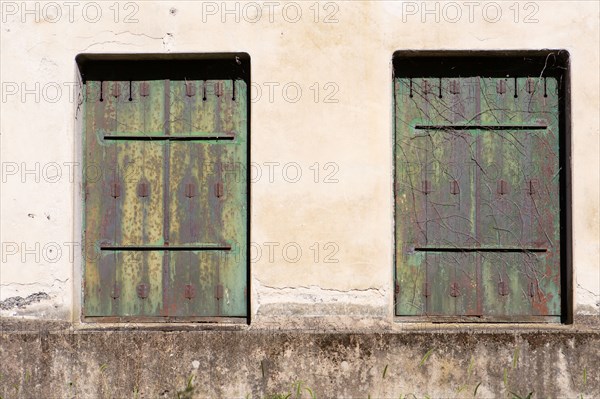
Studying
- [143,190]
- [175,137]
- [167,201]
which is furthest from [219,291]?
[175,137]

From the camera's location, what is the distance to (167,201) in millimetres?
5309

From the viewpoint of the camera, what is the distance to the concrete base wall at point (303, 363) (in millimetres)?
4875

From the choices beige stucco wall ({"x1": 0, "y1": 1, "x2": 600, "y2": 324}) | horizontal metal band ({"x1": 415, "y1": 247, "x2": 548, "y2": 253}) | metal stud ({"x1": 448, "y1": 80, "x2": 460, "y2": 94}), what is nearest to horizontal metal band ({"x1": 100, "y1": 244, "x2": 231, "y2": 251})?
beige stucco wall ({"x1": 0, "y1": 1, "x2": 600, "y2": 324})

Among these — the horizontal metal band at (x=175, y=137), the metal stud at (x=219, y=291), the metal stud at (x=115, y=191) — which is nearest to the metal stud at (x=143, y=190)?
the metal stud at (x=115, y=191)

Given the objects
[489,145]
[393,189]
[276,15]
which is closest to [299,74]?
[276,15]

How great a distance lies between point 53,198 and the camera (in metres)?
5.18

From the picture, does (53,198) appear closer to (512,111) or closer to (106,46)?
(106,46)

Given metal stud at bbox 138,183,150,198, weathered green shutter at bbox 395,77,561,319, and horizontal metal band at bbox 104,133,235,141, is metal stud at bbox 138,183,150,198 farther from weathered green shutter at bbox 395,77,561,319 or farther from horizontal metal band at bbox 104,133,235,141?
weathered green shutter at bbox 395,77,561,319

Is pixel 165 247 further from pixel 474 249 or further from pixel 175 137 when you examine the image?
pixel 474 249

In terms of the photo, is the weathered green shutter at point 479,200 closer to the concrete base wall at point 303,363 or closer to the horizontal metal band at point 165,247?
the concrete base wall at point 303,363

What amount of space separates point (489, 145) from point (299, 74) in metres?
1.35

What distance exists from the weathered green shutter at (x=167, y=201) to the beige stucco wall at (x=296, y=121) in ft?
0.61

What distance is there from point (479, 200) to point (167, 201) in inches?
82.0

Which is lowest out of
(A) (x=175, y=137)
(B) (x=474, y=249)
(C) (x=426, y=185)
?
(B) (x=474, y=249)
